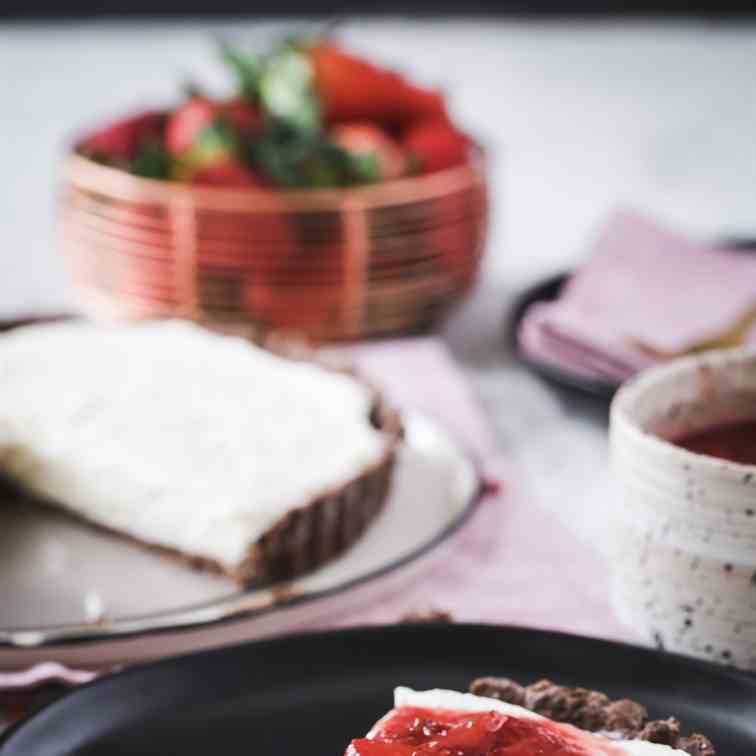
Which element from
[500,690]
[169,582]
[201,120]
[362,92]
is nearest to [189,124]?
[201,120]

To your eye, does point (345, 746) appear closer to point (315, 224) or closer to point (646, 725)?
point (646, 725)

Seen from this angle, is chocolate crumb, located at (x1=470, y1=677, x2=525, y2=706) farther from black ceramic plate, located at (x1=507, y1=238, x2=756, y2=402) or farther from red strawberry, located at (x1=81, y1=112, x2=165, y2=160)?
red strawberry, located at (x1=81, y1=112, x2=165, y2=160)

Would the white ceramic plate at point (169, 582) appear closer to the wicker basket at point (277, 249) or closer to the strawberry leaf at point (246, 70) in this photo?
the wicker basket at point (277, 249)

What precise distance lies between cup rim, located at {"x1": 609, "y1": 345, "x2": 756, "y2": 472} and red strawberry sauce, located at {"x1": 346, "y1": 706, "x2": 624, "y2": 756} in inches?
10.7

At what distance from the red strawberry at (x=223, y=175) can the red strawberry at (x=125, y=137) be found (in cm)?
20

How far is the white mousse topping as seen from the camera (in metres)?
0.91

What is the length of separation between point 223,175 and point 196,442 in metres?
0.55

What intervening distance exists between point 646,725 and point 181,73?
13.6 ft

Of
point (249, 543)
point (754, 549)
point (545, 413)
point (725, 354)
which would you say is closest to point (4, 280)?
point (545, 413)

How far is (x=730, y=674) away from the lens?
3.29ft

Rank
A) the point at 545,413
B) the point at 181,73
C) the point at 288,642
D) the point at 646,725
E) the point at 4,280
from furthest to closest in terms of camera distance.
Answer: the point at 181,73 → the point at 4,280 → the point at 545,413 → the point at 288,642 → the point at 646,725

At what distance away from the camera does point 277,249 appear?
6.51 feet

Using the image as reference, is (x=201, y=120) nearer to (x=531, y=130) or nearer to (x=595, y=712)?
(x=595, y=712)

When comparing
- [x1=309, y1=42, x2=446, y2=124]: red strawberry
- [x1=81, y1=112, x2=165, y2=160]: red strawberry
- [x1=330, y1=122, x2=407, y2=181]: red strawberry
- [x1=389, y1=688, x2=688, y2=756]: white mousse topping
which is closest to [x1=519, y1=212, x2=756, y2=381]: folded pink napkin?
[x1=330, y1=122, x2=407, y2=181]: red strawberry
